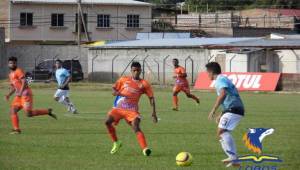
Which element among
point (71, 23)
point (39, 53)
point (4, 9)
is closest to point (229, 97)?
point (39, 53)

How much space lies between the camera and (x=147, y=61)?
2207 inches

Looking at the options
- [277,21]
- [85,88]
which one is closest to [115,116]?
[85,88]

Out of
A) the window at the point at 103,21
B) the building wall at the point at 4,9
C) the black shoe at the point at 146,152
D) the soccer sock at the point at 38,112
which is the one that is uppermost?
the building wall at the point at 4,9

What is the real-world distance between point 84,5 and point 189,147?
201 feet

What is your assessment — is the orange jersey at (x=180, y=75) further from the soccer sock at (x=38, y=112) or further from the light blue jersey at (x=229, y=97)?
the light blue jersey at (x=229, y=97)

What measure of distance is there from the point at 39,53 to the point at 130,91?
1916 inches

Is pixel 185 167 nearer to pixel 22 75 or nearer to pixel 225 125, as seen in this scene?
pixel 225 125

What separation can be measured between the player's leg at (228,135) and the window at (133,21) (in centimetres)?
6442

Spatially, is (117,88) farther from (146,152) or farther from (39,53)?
(39,53)

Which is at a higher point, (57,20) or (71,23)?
(57,20)

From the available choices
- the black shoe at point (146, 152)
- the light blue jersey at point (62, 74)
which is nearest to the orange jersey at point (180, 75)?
the light blue jersey at point (62, 74)

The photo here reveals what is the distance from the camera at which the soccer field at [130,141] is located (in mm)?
13391

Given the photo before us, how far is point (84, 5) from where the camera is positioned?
75812 mm

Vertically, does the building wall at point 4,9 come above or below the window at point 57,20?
above
